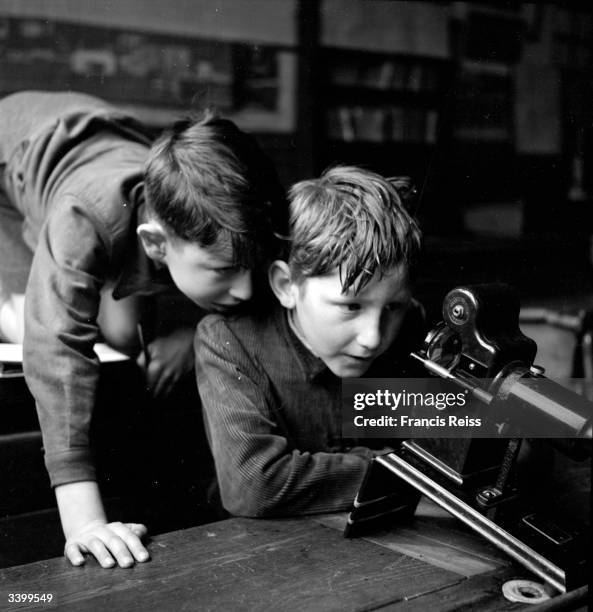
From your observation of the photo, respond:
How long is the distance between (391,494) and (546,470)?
43 cm

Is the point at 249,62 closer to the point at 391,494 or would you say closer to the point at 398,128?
the point at 398,128

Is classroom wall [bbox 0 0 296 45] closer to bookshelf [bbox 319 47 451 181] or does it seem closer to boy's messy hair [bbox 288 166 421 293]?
bookshelf [bbox 319 47 451 181]

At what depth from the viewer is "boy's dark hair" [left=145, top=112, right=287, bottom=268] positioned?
1345 millimetres

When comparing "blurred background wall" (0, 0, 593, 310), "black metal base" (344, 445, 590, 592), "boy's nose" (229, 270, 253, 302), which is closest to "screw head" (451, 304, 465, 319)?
"black metal base" (344, 445, 590, 592)

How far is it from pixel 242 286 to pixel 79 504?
45 centimetres

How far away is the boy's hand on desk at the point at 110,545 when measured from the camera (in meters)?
1.07

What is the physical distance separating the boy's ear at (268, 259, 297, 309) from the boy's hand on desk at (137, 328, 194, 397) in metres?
0.39

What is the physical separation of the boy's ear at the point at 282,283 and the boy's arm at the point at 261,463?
0.14m

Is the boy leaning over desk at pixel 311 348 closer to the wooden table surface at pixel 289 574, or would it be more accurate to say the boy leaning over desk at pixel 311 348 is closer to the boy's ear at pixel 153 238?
the wooden table surface at pixel 289 574

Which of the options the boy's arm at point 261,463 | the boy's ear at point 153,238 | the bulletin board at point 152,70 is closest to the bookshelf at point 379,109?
the bulletin board at point 152,70

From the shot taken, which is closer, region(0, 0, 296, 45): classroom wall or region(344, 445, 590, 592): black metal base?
region(344, 445, 590, 592): black metal base

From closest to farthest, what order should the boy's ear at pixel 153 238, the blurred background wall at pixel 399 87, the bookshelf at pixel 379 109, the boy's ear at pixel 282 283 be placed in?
the boy's ear at pixel 282 283
the boy's ear at pixel 153 238
the blurred background wall at pixel 399 87
the bookshelf at pixel 379 109

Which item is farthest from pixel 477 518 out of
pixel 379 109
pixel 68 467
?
pixel 379 109

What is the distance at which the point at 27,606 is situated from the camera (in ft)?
3.11
